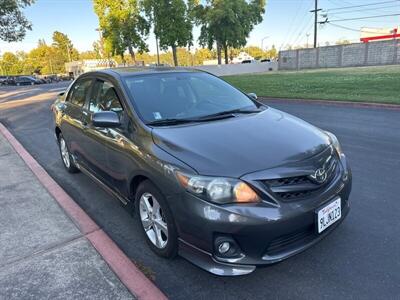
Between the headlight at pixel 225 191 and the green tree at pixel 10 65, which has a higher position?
the green tree at pixel 10 65

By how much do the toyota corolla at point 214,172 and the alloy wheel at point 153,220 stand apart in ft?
0.03

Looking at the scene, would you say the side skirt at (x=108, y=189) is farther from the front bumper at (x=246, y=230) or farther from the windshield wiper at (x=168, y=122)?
the front bumper at (x=246, y=230)

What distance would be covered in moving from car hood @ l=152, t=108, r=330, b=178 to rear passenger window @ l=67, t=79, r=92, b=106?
1875mm

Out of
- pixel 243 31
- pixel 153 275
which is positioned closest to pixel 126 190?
pixel 153 275

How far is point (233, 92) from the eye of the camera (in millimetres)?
4246

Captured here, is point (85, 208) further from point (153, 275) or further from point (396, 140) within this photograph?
point (396, 140)

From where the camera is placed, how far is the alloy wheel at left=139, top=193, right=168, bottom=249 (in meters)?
2.96

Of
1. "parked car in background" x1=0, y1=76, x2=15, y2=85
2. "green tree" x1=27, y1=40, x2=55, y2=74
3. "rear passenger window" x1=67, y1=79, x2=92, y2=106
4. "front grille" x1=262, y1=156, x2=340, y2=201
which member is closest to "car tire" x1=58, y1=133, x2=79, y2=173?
"rear passenger window" x1=67, y1=79, x2=92, y2=106

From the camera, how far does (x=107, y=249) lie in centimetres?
320

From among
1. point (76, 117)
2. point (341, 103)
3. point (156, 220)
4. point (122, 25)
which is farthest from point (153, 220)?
point (122, 25)

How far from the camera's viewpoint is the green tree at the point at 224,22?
38125mm

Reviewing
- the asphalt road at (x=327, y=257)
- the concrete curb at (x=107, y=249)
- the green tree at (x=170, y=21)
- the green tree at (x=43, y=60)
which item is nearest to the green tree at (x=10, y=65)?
the green tree at (x=43, y=60)

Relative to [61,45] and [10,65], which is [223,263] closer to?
[61,45]

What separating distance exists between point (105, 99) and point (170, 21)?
2987 cm
